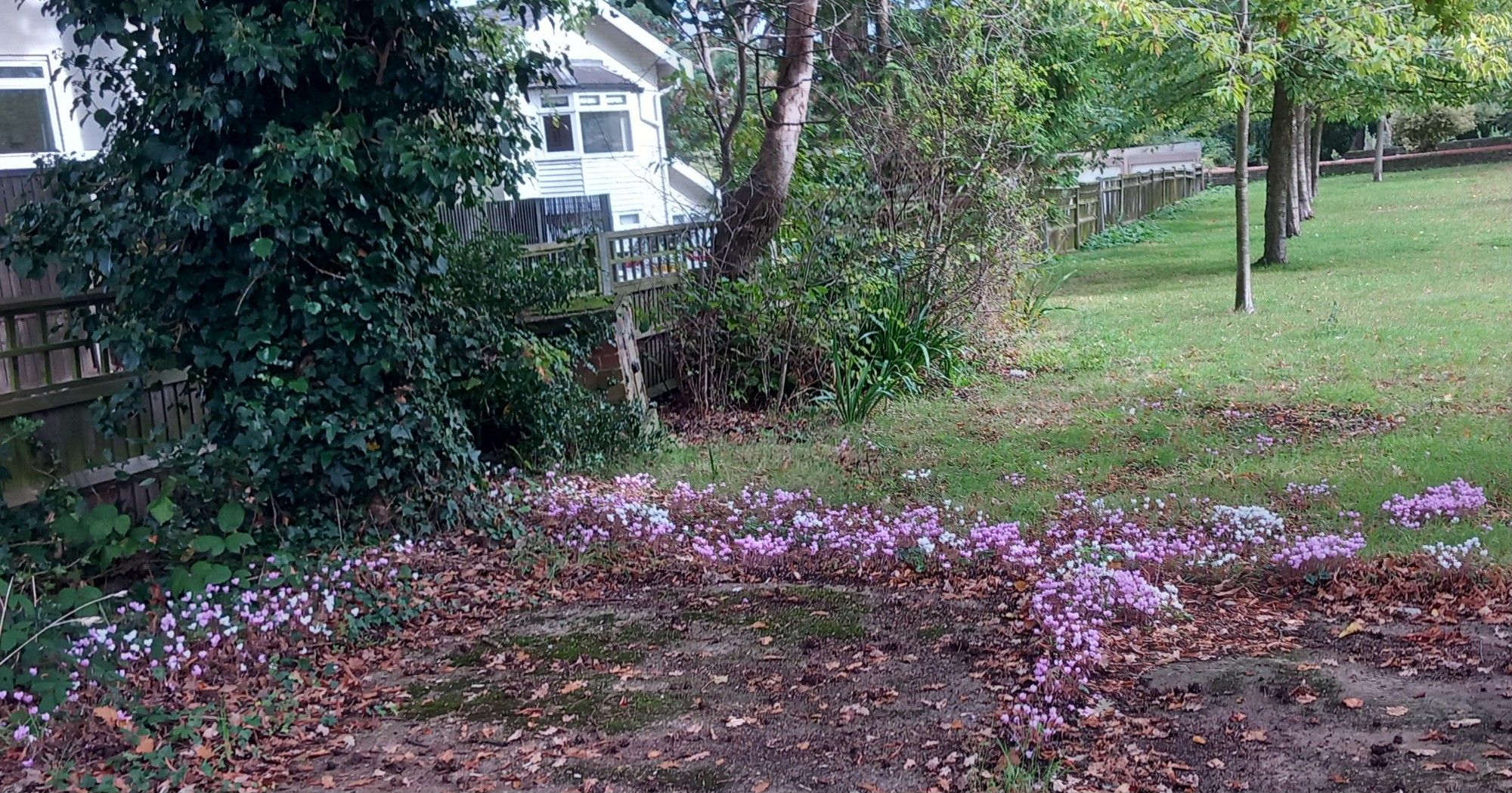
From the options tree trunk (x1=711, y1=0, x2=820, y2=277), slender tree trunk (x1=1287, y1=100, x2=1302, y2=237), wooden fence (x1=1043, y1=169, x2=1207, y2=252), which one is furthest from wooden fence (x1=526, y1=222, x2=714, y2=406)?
slender tree trunk (x1=1287, y1=100, x2=1302, y2=237)

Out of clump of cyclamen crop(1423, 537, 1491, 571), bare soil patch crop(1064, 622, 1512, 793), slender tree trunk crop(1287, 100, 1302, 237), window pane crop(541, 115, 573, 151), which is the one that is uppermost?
window pane crop(541, 115, 573, 151)

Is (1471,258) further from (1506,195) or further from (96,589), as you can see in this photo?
(96,589)

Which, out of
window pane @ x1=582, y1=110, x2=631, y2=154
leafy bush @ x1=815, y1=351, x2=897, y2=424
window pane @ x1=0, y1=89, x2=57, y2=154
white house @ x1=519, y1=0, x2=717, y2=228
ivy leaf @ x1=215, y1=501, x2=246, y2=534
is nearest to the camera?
ivy leaf @ x1=215, y1=501, x2=246, y2=534

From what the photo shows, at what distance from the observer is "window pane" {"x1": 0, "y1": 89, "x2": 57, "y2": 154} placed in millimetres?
12266

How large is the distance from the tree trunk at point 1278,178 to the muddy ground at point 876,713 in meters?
15.8

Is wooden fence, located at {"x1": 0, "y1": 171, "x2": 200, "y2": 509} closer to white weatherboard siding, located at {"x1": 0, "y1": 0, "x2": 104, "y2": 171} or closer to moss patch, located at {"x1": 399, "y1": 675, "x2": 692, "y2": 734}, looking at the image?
moss patch, located at {"x1": 399, "y1": 675, "x2": 692, "y2": 734}

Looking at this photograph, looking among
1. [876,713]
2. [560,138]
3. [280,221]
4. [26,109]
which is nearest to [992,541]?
[876,713]

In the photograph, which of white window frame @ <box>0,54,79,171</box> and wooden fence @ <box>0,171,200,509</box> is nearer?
wooden fence @ <box>0,171,200,509</box>

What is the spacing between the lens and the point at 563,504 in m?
7.07

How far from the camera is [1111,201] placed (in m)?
30.3

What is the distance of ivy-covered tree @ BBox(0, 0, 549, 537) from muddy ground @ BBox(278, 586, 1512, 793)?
4.60 feet

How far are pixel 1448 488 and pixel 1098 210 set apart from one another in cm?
2351

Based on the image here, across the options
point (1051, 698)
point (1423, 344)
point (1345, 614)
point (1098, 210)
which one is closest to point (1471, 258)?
point (1423, 344)

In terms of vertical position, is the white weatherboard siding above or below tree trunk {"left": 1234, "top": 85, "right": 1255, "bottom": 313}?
above
